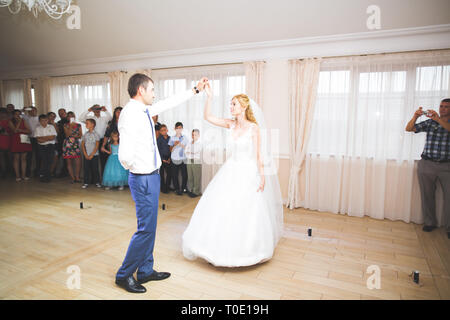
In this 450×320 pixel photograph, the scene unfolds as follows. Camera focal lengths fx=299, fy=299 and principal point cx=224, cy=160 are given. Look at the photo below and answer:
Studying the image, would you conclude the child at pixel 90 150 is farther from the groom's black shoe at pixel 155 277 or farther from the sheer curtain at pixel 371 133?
the sheer curtain at pixel 371 133

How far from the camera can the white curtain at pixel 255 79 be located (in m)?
5.17

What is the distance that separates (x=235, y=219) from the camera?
9.51ft

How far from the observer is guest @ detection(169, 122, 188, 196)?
591 cm

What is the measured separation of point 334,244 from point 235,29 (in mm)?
3519

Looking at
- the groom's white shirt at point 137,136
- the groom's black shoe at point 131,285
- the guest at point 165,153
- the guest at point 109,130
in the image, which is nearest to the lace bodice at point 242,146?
the groom's white shirt at point 137,136

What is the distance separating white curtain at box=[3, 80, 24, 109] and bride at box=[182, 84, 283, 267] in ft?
26.4

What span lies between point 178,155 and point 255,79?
2.09 meters

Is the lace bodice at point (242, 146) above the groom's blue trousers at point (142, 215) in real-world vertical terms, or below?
above

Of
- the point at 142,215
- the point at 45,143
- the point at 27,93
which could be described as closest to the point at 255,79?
the point at 142,215

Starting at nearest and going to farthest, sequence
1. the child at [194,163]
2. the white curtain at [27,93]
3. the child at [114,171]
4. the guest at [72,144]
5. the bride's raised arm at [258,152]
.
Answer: the bride's raised arm at [258,152], the child at [194,163], the child at [114,171], the guest at [72,144], the white curtain at [27,93]

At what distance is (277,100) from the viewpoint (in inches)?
206

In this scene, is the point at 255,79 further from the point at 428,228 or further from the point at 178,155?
the point at 428,228
